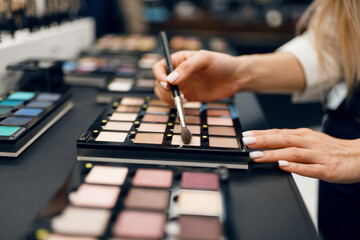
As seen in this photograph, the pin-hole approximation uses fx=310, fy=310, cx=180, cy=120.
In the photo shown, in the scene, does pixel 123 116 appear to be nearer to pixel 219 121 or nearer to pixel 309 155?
pixel 219 121

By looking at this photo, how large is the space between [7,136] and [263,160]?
433 mm

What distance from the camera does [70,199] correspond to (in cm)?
40

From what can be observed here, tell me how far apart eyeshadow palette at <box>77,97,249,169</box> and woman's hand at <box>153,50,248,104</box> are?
0.08 meters

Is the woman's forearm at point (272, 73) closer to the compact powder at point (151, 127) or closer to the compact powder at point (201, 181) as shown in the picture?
the compact powder at point (151, 127)

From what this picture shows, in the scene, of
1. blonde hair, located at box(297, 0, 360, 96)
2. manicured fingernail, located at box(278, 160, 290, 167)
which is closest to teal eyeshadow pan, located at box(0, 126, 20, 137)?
manicured fingernail, located at box(278, 160, 290, 167)

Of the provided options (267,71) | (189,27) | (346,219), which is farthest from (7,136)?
(189,27)

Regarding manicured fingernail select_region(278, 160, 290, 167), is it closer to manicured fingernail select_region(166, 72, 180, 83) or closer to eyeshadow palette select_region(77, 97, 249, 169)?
eyeshadow palette select_region(77, 97, 249, 169)

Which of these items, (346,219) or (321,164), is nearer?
(321,164)

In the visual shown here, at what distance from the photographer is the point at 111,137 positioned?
54cm

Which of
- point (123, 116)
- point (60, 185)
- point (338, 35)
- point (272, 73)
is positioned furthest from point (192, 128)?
point (338, 35)

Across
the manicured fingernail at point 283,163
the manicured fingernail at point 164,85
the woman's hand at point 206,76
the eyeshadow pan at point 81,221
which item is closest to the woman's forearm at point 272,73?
the woman's hand at point 206,76

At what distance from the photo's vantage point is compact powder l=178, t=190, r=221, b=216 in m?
0.40

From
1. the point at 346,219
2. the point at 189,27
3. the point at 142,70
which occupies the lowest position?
the point at 346,219

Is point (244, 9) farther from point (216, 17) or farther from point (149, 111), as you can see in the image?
point (149, 111)
